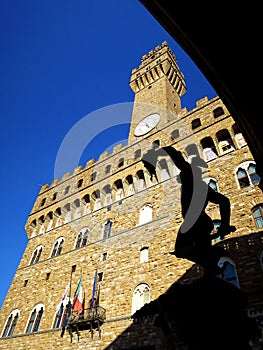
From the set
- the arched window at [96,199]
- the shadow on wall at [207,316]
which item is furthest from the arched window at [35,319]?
the shadow on wall at [207,316]

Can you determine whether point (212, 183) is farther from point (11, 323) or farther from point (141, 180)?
point (11, 323)

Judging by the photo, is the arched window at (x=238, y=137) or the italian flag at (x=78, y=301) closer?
the italian flag at (x=78, y=301)

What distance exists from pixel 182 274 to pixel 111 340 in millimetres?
3602

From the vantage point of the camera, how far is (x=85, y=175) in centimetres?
1916

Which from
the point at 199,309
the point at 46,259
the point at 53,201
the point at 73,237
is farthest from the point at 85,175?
the point at 199,309

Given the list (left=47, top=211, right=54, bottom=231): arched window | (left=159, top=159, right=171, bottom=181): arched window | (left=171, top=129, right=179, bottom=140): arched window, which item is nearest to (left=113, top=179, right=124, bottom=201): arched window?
(left=159, top=159, right=171, bottom=181): arched window

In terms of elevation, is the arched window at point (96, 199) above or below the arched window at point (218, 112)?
below

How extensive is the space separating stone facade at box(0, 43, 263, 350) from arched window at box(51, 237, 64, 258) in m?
0.20

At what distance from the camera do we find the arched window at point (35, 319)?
13.0 m

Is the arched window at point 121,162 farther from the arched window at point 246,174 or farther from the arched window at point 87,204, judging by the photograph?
the arched window at point 246,174

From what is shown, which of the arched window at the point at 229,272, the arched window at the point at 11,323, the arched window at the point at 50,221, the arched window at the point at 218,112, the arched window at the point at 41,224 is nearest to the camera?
the arched window at the point at 229,272

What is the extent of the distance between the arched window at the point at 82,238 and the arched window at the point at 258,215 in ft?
29.9

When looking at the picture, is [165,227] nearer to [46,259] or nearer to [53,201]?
[46,259]

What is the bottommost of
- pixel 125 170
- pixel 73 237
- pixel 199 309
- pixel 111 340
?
pixel 199 309
